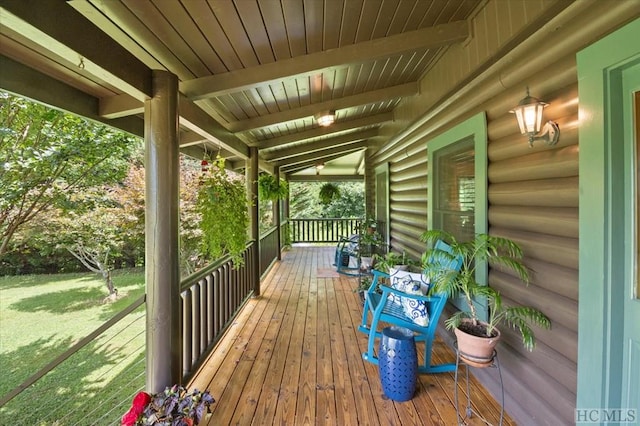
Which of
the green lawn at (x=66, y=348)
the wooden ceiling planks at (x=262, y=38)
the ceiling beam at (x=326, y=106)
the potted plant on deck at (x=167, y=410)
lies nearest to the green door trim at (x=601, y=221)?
the wooden ceiling planks at (x=262, y=38)

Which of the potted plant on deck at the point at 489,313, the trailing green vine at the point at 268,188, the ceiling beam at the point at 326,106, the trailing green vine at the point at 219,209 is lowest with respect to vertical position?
the potted plant on deck at the point at 489,313

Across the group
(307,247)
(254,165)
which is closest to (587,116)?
(254,165)

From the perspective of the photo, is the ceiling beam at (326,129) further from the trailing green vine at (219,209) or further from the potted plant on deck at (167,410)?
the potted plant on deck at (167,410)

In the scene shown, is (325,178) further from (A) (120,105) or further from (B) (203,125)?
(A) (120,105)

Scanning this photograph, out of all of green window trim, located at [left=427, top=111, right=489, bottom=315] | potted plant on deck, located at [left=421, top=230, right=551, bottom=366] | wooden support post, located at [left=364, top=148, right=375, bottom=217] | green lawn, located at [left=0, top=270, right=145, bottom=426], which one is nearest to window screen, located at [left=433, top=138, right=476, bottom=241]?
green window trim, located at [left=427, top=111, right=489, bottom=315]

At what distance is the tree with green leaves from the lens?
11.5 feet

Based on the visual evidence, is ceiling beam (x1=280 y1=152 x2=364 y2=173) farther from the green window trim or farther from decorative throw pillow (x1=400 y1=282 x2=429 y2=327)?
decorative throw pillow (x1=400 y1=282 x2=429 y2=327)

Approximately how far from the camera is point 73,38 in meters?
1.25

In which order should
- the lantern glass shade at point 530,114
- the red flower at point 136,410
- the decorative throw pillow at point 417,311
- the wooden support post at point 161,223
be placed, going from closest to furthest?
1. the red flower at point 136,410
2. the lantern glass shade at point 530,114
3. the wooden support post at point 161,223
4. the decorative throw pillow at point 417,311

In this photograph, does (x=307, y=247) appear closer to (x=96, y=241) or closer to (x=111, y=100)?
(x=96, y=241)

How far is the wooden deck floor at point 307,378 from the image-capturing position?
200 cm

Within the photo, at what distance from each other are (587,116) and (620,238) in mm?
560

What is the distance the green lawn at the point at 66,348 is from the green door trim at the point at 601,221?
2.89 meters

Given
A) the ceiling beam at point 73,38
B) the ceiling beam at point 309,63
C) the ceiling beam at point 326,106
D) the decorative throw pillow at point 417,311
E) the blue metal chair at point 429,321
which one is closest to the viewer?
the ceiling beam at point 73,38
